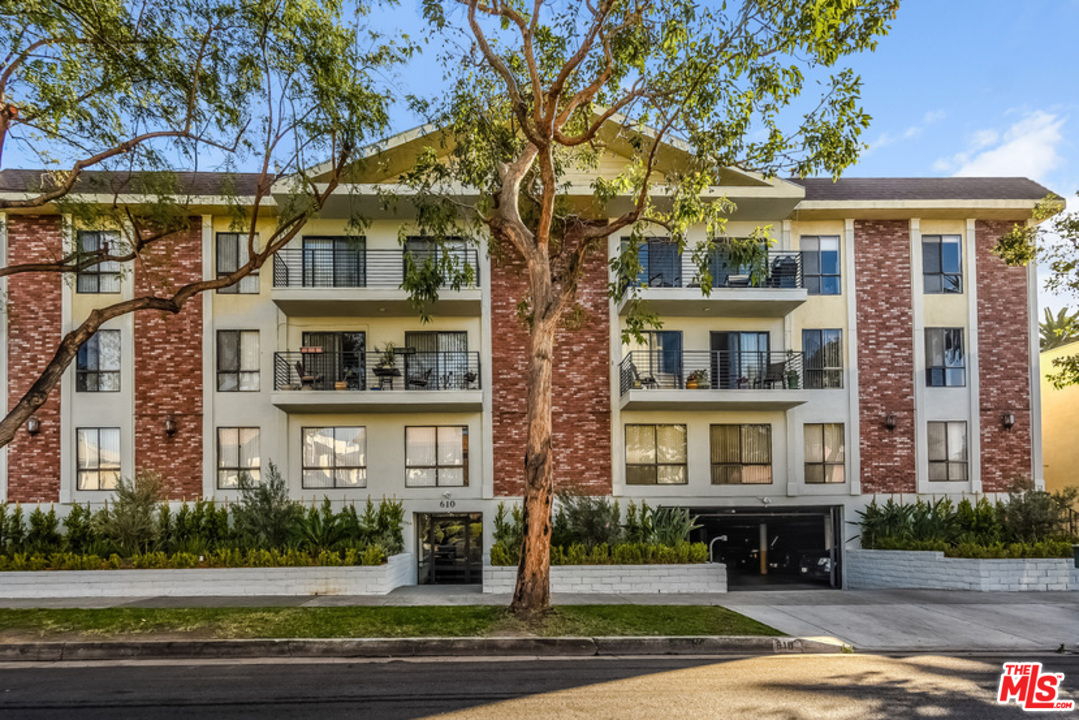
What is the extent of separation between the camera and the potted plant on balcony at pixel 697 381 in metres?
19.0

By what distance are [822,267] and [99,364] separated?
1958cm

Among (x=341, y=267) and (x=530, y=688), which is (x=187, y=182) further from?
(x=530, y=688)

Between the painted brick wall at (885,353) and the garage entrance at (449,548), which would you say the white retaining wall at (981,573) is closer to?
the painted brick wall at (885,353)

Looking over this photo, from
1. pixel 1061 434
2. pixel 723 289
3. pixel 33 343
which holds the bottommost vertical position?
pixel 1061 434

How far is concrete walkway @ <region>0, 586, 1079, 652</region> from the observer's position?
11.6m

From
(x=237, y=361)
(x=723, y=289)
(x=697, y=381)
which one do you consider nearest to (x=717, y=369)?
(x=697, y=381)

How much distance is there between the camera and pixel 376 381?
19.4 m

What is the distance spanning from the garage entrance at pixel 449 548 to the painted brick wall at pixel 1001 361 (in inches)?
543

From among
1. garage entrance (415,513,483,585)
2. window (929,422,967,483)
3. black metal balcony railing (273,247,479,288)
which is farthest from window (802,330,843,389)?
garage entrance (415,513,483,585)

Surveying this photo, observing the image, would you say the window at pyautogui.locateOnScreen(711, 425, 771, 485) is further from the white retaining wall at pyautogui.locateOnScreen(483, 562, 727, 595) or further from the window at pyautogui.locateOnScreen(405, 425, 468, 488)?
the window at pyautogui.locateOnScreen(405, 425, 468, 488)

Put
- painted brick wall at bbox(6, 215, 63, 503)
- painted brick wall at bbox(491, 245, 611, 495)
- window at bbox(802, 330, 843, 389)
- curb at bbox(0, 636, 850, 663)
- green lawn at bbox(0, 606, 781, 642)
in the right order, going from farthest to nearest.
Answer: window at bbox(802, 330, 843, 389) < painted brick wall at bbox(491, 245, 611, 495) < painted brick wall at bbox(6, 215, 63, 503) < green lawn at bbox(0, 606, 781, 642) < curb at bbox(0, 636, 850, 663)

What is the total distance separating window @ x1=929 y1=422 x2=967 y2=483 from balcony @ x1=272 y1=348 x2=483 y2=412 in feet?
40.7

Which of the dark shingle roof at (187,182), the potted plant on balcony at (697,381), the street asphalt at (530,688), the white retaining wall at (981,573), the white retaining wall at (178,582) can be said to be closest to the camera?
the street asphalt at (530,688)

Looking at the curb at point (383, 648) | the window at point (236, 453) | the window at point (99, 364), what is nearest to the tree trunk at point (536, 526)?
the curb at point (383, 648)
